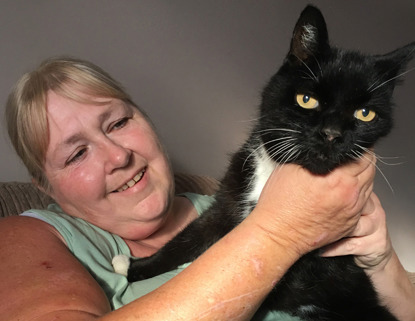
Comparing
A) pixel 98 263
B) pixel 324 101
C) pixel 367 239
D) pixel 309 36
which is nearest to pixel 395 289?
pixel 367 239

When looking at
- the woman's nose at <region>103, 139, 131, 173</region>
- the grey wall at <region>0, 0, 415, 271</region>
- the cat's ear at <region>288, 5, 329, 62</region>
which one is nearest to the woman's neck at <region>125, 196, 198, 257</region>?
the woman's nose at <region>103, 139, 131, 173</region>

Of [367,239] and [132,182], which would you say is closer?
[367,239]

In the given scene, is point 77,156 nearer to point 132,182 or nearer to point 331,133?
point 132,182

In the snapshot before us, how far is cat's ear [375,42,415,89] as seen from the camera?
0.97 meters

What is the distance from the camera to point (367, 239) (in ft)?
3.25

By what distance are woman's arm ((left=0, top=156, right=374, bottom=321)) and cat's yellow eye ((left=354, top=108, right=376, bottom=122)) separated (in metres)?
0.12

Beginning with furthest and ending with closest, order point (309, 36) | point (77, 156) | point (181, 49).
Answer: point (181, 49) < point (77, 156) < point (309, 36)

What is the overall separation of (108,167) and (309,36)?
0.71 m

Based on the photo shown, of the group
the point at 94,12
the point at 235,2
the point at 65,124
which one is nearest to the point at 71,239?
the point at 65,124

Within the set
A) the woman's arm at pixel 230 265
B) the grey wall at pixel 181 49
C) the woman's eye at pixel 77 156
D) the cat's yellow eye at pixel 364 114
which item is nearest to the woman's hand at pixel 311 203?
the woman's arm at pixel 230 265

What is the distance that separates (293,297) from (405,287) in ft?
1.35

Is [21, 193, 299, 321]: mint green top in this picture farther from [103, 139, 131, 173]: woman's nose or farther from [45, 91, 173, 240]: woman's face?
[103, 139, 131, 173]: woman's nose

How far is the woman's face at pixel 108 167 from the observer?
116 centimetres

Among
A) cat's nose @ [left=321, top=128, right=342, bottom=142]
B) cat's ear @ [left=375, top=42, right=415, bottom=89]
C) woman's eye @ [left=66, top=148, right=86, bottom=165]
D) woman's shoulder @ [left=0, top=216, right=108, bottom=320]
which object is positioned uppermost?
cat's ear @ [left=375, top=42, right=415, bottom=89]
